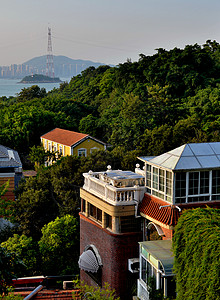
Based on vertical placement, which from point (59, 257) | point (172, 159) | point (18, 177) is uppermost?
point (172, 159)

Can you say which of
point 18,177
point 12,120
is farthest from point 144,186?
point 12,120

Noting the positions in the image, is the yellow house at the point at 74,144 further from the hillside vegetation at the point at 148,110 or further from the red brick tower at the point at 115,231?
the red brick tower at the point at 115,231

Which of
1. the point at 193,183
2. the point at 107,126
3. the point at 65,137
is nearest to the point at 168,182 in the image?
the point at 193,183

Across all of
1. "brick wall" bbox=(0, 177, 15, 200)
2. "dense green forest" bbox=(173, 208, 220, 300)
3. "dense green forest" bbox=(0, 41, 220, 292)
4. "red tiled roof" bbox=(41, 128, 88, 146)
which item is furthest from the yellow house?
"dense green forest" bbox=(173, 208, 220, 300)

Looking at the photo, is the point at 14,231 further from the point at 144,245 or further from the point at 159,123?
the point at 159,123

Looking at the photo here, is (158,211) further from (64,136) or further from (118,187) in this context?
(64,136)

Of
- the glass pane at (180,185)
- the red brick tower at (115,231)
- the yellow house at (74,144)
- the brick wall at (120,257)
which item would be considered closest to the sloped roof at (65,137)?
the yellow house at (74,144)
